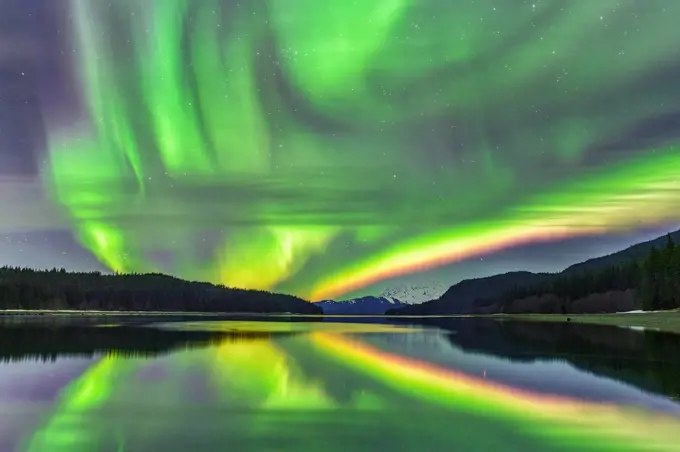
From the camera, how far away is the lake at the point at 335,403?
1844 cm

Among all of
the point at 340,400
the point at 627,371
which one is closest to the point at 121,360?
the point at 340,400

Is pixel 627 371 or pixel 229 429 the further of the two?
pixel 627 371

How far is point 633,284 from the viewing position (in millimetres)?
192500

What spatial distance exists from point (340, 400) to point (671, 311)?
132m

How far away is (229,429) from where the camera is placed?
65.4 ft

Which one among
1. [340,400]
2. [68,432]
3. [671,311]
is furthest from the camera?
[671,311]

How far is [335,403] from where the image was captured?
2497 cm

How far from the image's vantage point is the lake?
18.4m

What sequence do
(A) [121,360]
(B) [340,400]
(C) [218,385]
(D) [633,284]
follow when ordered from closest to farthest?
(B) [340,400], (C) [218,385], (A) [121,360], (D) [633,284]

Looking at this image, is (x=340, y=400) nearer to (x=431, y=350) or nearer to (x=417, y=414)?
(x=417, y=414)

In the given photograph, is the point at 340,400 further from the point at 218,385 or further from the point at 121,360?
the point at 121,360

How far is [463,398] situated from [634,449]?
978 cm

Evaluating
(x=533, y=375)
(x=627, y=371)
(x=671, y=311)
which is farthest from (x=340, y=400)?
(x=671, y=311)

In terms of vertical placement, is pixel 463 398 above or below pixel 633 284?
below
